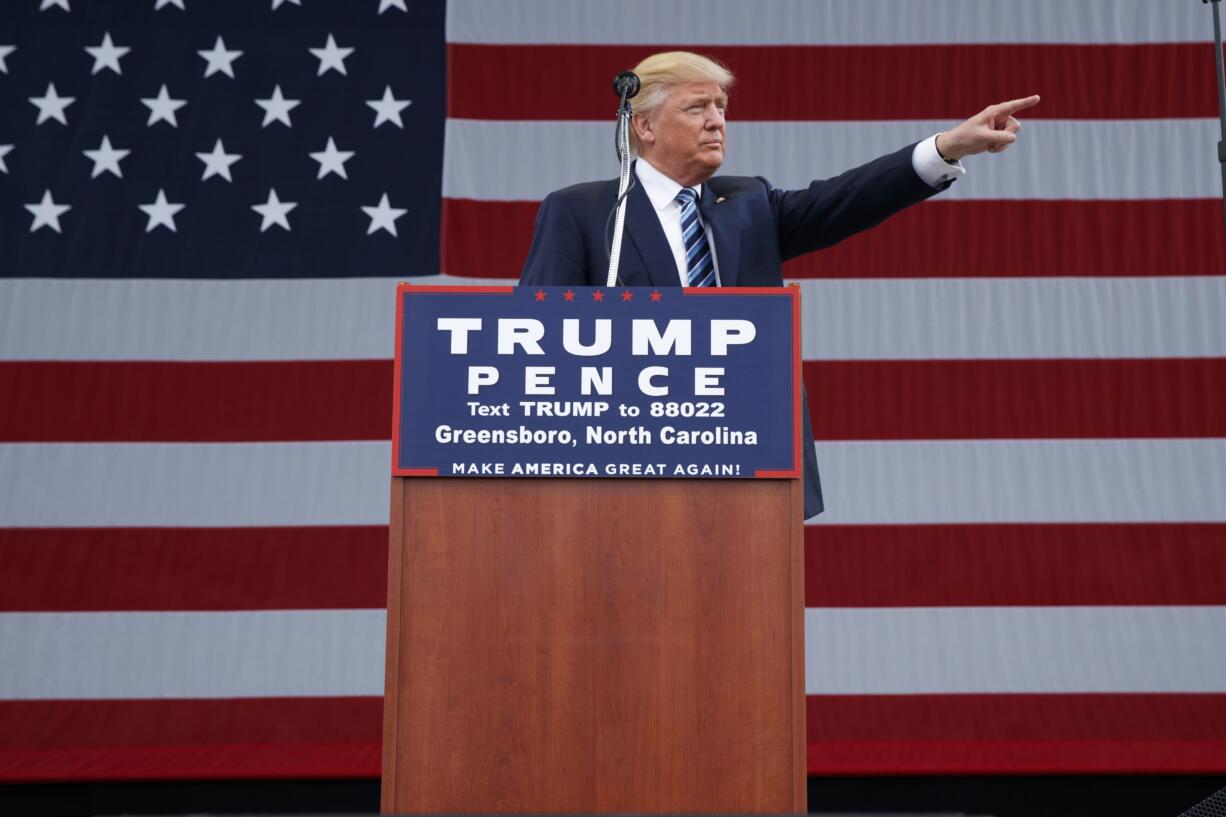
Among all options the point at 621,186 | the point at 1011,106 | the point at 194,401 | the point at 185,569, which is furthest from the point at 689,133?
the point at 185,569

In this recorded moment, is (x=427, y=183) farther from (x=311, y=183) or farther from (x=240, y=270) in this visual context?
(x=240, y=270)

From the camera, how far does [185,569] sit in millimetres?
3438

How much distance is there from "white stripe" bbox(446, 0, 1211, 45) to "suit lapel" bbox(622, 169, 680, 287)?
177cm

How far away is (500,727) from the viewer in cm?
150

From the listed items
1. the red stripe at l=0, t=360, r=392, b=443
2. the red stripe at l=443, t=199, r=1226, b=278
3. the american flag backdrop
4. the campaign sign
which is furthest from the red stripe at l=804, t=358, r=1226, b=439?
the campaign sign

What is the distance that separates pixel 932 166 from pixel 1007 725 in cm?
198

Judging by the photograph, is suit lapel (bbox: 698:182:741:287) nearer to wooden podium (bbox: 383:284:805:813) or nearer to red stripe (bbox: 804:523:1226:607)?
wooden podium (bbox: 383:284:805:813)

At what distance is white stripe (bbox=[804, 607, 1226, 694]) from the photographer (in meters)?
3.37

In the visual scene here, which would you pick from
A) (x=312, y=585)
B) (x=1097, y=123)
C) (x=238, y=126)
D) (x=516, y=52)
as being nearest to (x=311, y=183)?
(x=238, y=126)

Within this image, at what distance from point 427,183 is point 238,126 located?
583mm

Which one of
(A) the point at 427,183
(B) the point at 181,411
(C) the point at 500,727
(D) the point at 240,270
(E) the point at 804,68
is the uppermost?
(E) the point at 804,68

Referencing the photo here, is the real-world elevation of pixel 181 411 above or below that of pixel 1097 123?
below

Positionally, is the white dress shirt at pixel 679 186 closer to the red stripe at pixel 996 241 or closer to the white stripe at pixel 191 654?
the red stripe at pixel 996 241

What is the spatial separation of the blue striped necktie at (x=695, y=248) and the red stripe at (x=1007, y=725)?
1721mm
